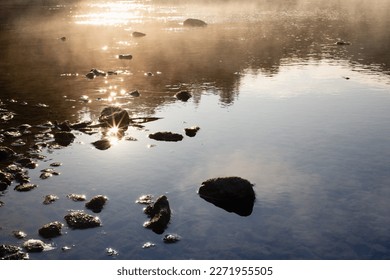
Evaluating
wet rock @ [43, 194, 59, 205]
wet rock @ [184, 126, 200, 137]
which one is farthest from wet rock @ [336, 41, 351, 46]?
wet rock @ [43, 194, 59, 205]

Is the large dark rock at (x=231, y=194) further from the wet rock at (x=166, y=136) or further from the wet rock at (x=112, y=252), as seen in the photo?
the wet rock at (x=166, y=136)

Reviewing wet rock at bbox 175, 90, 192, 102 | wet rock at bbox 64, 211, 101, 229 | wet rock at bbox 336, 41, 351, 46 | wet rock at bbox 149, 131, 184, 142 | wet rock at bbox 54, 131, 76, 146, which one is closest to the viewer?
wet rock at bbox 64, 211, 101, 229

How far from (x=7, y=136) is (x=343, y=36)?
57397 mm

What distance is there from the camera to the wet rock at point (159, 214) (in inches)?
575

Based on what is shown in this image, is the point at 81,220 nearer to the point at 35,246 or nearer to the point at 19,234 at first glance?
the point at 35,246

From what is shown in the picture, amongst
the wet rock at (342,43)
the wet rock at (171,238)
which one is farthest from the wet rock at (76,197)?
the wet rock at (342,43)

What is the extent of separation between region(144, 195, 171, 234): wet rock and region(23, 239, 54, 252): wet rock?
3.37 meters

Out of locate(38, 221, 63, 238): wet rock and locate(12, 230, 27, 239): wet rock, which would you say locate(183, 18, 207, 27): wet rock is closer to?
locate(38, 221, 63, 238): wet rock

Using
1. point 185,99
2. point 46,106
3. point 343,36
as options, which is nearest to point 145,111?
point 185,99

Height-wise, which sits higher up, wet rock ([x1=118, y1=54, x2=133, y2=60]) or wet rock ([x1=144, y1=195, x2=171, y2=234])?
wet rock ([x1=144, y1=195, x2=171, y2=234])

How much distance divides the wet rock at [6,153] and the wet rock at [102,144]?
4.08m

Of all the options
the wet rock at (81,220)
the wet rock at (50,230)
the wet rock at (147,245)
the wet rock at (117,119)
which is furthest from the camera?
the wet rock at (117,119)

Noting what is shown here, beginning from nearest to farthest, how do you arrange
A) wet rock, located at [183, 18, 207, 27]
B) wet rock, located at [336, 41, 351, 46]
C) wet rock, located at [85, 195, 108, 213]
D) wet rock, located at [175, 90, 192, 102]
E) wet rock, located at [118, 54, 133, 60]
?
1. wet rock, located at [85, 195, 108, 213]
2. wet rock, located at [175, 90, 192, 102]
3. wet rock, located at [118, 54, 133, 60]
4. wet rock, located at [336, 41, 351, 46]
5. wet rock, located at [183, 18, 207, 27]

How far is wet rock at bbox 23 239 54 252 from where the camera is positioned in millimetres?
13316
